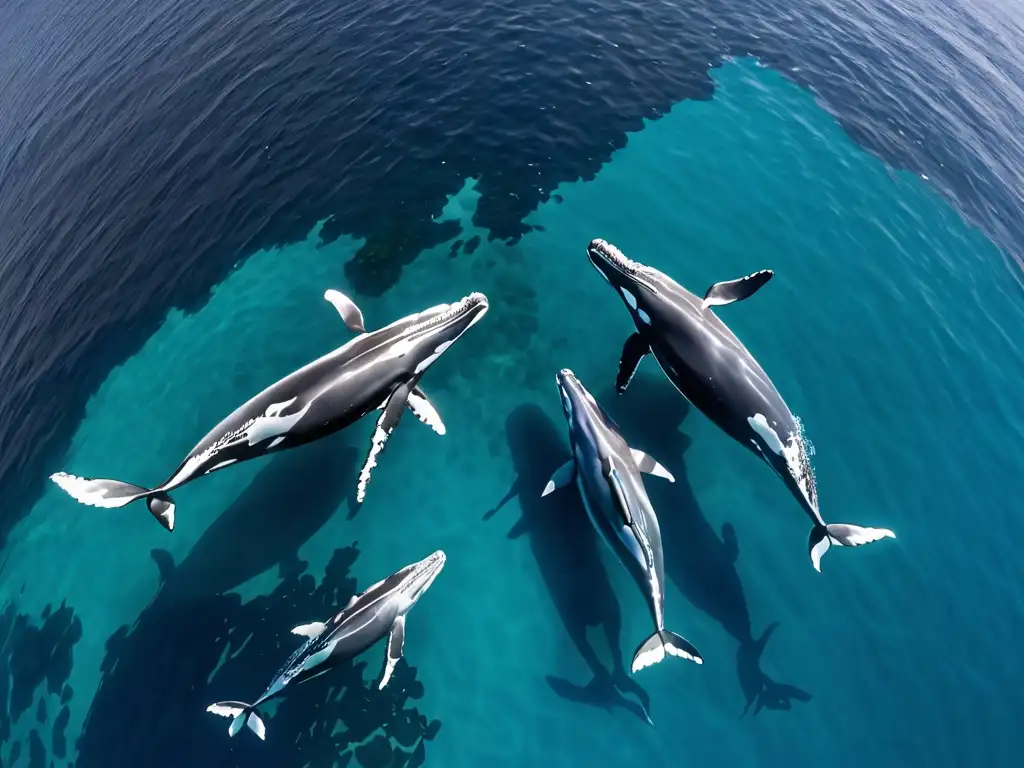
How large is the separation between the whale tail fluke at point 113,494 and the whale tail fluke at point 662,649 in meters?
11.4

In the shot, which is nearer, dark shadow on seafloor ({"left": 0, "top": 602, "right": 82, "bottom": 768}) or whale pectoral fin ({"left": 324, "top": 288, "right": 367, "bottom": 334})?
dark shadow on seafloor ({"left": 0, "top": 602, "right": 82, "bottom": 768})

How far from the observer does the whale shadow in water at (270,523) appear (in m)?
16.0

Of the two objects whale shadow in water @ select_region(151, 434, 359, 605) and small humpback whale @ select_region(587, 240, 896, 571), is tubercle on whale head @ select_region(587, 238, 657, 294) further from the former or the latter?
whale shadow in water @ select_region(151, 434, 359, 605)

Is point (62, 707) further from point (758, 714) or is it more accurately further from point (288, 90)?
point (288, 90)

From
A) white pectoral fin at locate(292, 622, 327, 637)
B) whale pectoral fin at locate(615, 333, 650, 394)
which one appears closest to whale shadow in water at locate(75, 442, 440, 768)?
white pectoral fin at locate(292, 622, 327, 637)

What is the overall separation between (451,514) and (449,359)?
16.8ft

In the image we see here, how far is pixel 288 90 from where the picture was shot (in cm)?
2808

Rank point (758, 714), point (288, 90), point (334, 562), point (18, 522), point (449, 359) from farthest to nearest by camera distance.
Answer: point (288, 90) → point (449, 359) → point (18, 522) → point (334, 562) → point (758, 714)

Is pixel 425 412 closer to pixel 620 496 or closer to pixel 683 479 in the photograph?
pixel 620 496

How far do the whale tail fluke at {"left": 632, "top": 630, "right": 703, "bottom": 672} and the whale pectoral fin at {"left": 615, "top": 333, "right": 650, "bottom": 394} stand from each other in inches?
267

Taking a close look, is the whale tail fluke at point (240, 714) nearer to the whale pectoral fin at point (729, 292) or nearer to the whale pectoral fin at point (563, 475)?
the whale pectoral fin at point (563, 475)

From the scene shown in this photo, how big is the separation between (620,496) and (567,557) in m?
2.96

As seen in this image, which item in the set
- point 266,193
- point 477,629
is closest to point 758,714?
point 477,629

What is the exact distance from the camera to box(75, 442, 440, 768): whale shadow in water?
45.5 ft
